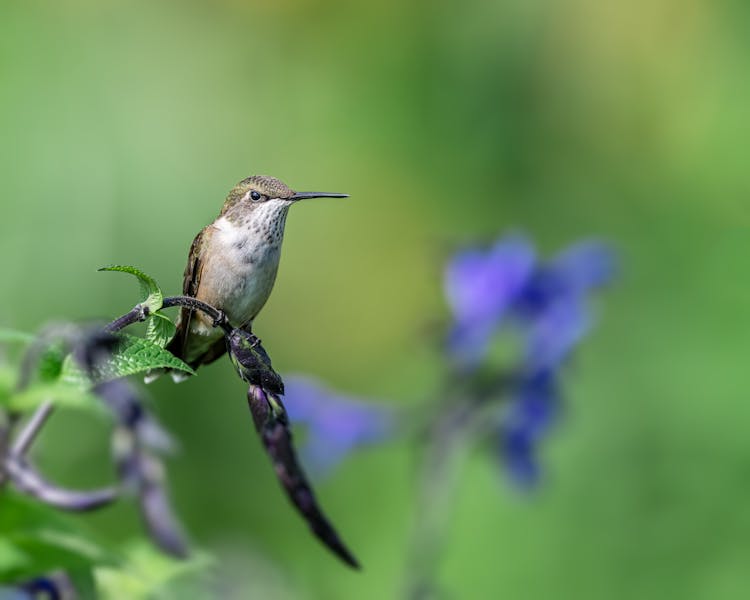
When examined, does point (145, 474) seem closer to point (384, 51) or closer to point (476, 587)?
point (476, 587)

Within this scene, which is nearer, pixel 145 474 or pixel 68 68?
pixel 145 474

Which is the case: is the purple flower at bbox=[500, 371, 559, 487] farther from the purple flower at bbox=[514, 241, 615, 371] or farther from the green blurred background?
the green blurred background

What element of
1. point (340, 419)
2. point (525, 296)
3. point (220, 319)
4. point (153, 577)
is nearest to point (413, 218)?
point (525, 296)

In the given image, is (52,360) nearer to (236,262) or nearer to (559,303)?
(236,262)

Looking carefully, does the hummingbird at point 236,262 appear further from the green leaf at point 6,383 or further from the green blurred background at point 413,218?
the green blurred background at point 413,218

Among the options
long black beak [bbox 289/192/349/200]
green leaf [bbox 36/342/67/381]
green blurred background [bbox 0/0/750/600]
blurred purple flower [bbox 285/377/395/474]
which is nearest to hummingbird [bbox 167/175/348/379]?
long black beak [bbox 289/192/349/200]

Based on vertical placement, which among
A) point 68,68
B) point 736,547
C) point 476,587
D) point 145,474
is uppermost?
point 145,474

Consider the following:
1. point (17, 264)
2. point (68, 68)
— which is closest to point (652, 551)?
point (17, 264)
